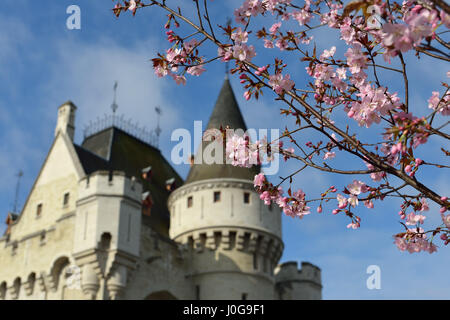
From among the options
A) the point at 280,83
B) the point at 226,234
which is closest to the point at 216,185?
the point at 226,234

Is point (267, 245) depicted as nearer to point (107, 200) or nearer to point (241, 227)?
point (241, 227)

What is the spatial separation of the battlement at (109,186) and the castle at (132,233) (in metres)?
0.04

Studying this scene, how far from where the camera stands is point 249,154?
19.0ft

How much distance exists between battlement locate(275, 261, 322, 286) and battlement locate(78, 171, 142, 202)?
12.9m

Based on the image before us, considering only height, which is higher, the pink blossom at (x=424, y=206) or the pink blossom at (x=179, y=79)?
the pink blossom at (x=179, y=79)

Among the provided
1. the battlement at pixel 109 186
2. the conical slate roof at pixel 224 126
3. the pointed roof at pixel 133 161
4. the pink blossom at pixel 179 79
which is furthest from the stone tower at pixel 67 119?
the pink blossom at pixel 179 79

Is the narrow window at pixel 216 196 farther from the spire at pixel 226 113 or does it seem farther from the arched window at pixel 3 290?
the arched window at pixel 3 290

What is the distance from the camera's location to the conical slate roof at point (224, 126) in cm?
3066

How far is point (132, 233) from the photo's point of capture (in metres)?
26.1

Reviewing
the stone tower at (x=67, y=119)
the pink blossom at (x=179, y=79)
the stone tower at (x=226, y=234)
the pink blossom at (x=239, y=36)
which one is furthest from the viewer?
the stone tower at (x=67, y=119)

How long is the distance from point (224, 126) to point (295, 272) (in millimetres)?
10221

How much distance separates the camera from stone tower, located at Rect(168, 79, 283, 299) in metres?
29.3

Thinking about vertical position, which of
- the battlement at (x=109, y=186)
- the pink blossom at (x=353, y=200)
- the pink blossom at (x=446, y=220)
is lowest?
the pink blossom at (x=446, y=220)
